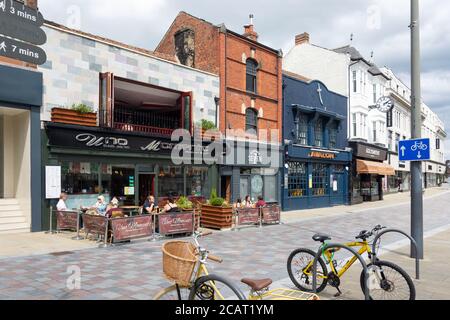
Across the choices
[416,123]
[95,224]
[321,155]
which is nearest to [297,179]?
[321,155]

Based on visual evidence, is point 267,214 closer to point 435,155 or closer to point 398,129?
point 398,129

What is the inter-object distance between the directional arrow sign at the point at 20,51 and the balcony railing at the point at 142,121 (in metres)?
9.39

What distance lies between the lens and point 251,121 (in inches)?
861

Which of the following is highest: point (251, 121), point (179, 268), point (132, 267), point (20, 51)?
point (251, 121)

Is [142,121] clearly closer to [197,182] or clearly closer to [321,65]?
[197,182]

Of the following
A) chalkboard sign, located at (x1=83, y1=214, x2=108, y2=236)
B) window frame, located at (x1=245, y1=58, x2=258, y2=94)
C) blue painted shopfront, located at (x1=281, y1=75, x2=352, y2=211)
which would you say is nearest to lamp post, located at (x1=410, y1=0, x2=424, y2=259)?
chalkboard sign, located at (x1=83, y1=214, x2=108, y2=236)

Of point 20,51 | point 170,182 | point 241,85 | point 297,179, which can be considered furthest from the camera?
point 297,179

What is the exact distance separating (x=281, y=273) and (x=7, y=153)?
11.5 metres

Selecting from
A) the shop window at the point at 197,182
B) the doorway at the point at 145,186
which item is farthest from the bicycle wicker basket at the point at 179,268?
the shop window at the point at 197,182

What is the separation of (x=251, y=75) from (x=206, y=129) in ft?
17.9

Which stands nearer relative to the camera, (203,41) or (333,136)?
(203,41)

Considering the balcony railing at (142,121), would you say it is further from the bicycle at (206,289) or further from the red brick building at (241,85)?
the bicycle at (206,289)

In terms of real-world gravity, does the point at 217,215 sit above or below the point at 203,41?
below
